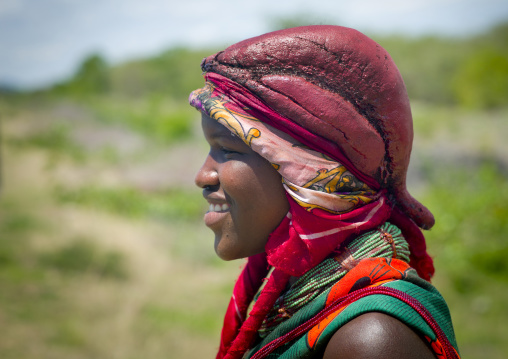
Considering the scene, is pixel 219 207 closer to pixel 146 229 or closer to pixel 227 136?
pixel 227 136

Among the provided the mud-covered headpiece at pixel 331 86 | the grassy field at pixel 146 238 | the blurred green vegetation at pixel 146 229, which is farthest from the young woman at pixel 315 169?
the blurred green vegetation at pixel 146 229

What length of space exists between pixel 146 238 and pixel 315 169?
6.91 meters

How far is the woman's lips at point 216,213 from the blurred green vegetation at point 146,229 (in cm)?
351

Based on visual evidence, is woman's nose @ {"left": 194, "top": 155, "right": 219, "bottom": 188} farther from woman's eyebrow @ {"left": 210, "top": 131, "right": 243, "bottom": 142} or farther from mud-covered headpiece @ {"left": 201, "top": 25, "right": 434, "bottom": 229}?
mud-covered headpiece @ {"left": 201, "top": 25, "right": 434, "bottom": 229}

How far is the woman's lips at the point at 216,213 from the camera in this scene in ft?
5.61

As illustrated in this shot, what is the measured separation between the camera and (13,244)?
6.91 meters

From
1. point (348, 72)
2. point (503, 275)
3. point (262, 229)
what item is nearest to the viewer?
point (348, 72)

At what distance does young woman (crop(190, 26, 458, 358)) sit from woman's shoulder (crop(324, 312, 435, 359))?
5 centimetres

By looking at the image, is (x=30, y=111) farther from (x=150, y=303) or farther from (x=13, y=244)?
(x=150, y=303)

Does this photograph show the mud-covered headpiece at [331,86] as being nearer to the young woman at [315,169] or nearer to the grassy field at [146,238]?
the young woman at [315,169]

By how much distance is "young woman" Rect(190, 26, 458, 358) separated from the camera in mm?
1501

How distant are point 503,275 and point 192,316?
411 centimetres

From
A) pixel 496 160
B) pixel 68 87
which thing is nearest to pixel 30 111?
pixel 68 87

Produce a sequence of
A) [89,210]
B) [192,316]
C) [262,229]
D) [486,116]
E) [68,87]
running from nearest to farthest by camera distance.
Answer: [262,229], [192,316], [89,210], [486,116], [68,87]
